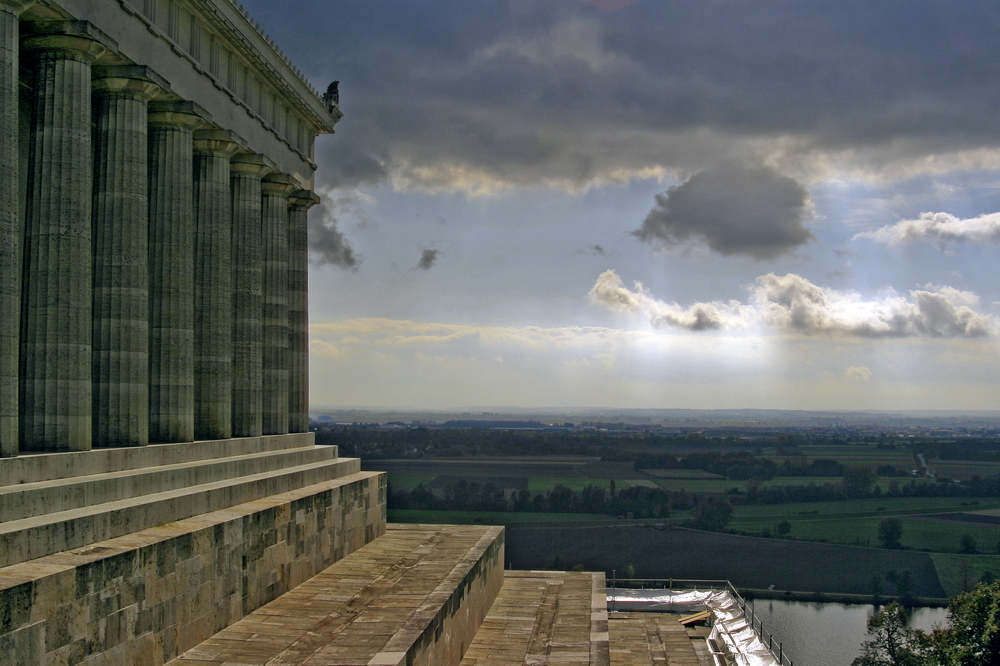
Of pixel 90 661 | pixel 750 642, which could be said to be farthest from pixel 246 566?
pixel 750 642

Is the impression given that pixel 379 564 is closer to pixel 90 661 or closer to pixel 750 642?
pixel 90 661

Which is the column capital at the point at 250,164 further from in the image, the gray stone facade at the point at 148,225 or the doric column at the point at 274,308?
the doric column at the point at 274,308

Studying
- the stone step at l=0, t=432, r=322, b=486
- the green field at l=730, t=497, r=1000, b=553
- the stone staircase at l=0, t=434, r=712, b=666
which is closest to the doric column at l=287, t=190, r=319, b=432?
the stone staircase at l=0, t=434, r=712, b=666

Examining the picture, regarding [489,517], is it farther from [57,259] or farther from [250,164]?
[57,259]

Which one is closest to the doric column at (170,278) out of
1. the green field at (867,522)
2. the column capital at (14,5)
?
the column capital at (14,5)

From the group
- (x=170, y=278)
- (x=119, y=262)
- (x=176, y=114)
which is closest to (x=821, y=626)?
(x=170, y=278)
